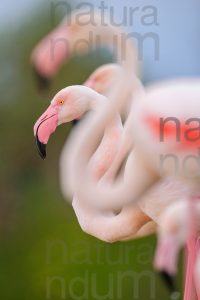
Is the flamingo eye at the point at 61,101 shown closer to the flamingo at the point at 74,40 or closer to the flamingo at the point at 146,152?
the flamingo at the point at 74,40

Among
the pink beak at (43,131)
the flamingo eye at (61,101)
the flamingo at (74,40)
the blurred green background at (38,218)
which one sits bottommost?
the blurred green background at (38,218)

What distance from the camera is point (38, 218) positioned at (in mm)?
6305

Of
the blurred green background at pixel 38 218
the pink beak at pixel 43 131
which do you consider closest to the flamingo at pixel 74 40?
the pink beak at pixel 43 131

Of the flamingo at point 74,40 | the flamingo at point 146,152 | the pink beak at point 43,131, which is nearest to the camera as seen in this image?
the flamingo at point 146,152

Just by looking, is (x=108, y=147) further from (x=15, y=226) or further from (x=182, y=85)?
(x=15, y=226)

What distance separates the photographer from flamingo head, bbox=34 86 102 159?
2.64m

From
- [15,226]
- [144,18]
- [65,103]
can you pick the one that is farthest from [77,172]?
[15,226]

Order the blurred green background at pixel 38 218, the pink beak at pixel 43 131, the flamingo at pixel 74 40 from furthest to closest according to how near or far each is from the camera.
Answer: the blurred green background at pixel 38 218
the flamingo at pixel 74 40
the pink beak at pixel 43 131

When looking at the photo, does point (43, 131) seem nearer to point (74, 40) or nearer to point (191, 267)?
point (74, 40)

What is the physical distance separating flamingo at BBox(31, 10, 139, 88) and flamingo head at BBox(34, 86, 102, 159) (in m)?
0.18

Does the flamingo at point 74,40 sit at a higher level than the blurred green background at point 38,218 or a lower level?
higher

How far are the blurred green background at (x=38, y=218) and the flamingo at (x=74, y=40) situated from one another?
8.25ft

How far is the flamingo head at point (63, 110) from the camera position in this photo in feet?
8.68

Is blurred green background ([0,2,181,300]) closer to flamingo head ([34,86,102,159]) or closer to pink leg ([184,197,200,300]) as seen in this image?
pink leg ([184,197,200,300])
